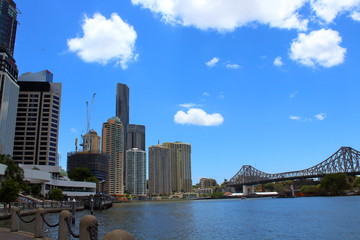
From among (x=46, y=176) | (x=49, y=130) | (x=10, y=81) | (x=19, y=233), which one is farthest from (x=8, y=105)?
(x=19, y=233)

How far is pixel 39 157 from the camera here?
511ft

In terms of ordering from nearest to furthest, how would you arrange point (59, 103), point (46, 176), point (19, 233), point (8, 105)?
point (19, 233) < point (46, 176) < point (8, 105) < point (59, 103)

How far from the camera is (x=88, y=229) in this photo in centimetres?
1045

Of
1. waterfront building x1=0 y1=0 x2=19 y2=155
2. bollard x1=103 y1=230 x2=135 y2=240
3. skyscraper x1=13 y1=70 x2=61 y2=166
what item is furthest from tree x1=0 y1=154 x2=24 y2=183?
skyscraper x1=13 y1=70 x2=61 y2=166

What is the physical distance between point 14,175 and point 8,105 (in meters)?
74.7

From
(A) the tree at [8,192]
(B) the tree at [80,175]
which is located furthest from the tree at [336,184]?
(A) the tree at [8,192]

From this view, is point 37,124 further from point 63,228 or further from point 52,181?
point 63,228

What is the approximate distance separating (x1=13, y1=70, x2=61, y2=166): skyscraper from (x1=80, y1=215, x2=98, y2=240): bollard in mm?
157427

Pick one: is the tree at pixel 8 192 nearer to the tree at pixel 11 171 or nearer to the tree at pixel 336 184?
the tree at pixel 11 171

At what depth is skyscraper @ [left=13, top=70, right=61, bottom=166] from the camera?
514 ft

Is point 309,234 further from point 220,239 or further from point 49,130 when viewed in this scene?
point 49,130

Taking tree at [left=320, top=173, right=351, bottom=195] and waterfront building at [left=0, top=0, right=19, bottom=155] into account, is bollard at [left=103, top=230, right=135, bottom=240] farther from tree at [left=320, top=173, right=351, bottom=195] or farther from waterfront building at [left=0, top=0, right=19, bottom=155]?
tree at [left=320, top=173, right=351, bottom=195]

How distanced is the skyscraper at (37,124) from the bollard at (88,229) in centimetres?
15743

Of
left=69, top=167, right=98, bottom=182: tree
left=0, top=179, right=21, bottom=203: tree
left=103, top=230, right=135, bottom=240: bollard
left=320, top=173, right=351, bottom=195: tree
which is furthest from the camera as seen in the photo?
left=69, top=167, right=98, bottom=182: tree
